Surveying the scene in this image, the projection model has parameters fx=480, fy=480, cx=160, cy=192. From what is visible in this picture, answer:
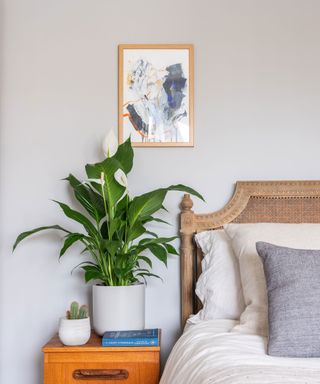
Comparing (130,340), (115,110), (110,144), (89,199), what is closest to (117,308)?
(130,340)

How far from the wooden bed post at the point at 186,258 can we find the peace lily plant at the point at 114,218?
148mm

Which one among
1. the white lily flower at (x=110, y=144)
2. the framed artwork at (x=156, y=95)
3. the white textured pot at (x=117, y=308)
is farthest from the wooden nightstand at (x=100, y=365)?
the framed artwork at (x=156, y=95)

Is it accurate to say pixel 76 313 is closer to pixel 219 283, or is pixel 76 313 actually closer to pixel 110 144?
pixel 219 283

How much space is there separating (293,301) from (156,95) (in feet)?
4.30

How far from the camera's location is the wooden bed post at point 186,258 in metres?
2.26

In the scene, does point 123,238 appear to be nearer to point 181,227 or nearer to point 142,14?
point 181,227

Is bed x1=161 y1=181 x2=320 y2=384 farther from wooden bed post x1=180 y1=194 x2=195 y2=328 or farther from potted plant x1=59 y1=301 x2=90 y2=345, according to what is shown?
potted plant x1=59 y1=301 x2=90 y2=345

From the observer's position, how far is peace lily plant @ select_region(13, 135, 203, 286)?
203 cm

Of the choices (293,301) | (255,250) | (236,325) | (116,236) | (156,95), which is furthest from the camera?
(156,95)

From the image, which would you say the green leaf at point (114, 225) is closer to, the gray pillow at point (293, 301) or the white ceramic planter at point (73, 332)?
the white ceramic planter at point (73, 332)

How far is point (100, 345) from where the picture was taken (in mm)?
1944

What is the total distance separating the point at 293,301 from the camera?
151 centimetres

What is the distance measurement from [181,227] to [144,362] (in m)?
0.66

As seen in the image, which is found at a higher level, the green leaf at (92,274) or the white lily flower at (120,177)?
the white lily flower at (120,177)
